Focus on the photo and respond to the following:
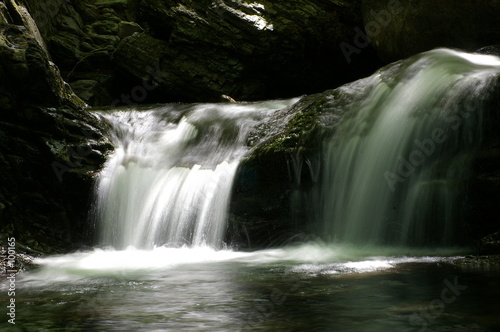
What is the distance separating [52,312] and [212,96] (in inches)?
401

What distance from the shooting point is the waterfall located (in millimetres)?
6141

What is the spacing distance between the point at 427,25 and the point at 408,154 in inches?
176

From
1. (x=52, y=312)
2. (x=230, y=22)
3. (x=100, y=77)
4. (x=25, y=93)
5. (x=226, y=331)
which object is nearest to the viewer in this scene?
(x=226, y=331)

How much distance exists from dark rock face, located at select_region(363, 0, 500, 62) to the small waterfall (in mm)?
2569

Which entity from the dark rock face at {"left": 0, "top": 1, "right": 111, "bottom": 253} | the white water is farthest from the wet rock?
the white water

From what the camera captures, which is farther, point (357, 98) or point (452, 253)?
point (357, 98)

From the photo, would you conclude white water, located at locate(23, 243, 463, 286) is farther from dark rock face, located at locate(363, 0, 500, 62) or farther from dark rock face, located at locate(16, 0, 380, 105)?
dark rock face, located at locate(16, 0, 380, 105)

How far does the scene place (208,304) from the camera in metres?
3.79

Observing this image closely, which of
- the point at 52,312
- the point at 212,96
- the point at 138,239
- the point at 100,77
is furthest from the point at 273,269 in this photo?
the point at 100,77

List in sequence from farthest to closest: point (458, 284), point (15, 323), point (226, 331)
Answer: point (458, 284)
point (15, 323)
point (226, 331)

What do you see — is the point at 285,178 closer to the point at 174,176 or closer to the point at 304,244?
the point at 304,244

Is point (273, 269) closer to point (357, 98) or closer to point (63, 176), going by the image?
point (357, 98)

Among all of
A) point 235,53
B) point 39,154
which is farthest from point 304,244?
point 235,53

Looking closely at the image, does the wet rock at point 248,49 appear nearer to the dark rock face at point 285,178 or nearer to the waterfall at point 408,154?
the dark rock face at point 285,178
